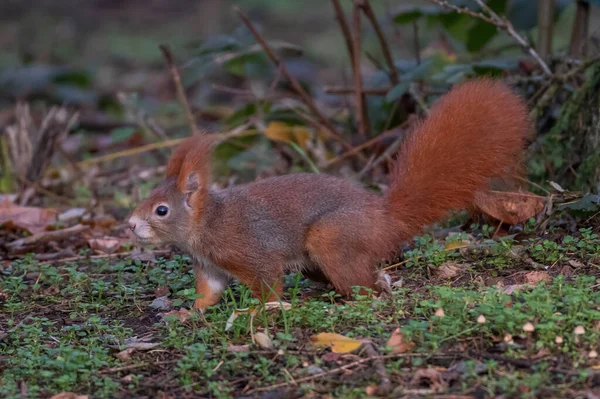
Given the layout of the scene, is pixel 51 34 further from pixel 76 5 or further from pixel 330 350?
pixel 330 350

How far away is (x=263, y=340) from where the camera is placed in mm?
3182

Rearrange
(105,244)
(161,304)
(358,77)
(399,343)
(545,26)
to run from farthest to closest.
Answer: (358,77) < (545,26) < (105,244) < (161,304) < (399,343)

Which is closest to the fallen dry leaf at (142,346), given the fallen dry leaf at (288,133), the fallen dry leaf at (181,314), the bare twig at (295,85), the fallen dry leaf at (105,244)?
the fallen dry leaf at (181,314)

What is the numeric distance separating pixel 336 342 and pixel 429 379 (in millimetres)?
394

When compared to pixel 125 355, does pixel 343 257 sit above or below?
above

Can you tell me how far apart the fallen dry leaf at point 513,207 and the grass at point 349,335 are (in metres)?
0.29

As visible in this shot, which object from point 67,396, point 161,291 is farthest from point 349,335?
point 161,291

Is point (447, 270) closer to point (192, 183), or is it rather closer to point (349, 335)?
point (349, 335)

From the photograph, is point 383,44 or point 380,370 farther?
point 383,44

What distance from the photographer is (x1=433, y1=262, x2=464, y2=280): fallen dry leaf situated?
386 cm

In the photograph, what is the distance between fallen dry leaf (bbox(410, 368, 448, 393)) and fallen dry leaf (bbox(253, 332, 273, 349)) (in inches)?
21.6

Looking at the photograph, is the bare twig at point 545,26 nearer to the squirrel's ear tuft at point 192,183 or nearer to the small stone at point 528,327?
the squirrel's ear tuft at point 192,183

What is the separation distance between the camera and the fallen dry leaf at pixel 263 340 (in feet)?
10.4

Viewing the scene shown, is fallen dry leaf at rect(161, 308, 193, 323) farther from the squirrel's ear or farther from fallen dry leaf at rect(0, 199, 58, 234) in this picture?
fallen dry leaf at rect(0, 199, 58, 234)
